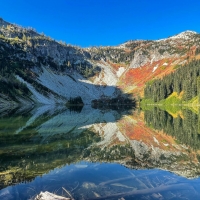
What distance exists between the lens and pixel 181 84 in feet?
504

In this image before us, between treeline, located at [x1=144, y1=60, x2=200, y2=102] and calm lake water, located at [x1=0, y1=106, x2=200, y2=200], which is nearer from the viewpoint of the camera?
calm lake water, located at [x1=0, y1=106, x2=200, y2=200]

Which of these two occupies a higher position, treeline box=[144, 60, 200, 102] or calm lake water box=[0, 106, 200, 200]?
treeline box=[144, 60, 200, 102]

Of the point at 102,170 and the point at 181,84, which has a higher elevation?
the point at 181,84

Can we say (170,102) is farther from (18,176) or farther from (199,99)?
(18,176)

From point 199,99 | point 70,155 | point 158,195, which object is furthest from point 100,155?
point 199,99

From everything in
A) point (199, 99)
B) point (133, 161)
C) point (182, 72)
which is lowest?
point (133, 161)

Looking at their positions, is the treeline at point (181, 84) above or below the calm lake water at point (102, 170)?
above

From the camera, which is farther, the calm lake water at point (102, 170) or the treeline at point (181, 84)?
the treeline at point (181, 84)

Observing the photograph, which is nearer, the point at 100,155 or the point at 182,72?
the point at 100,155

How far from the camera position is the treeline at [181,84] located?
445 ft

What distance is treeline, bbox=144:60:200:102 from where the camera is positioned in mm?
135750

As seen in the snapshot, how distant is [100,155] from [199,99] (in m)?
111

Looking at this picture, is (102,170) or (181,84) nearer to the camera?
(102,170)

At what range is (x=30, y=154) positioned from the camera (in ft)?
76.3
